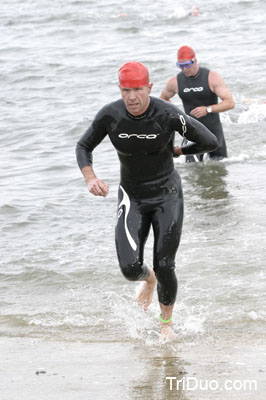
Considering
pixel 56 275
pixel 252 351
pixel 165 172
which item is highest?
pixel 165 172

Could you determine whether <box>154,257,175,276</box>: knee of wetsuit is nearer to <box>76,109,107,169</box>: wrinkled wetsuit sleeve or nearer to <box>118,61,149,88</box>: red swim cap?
<box>76,109,107,169</box>: wrinkled wetsuit sleeve

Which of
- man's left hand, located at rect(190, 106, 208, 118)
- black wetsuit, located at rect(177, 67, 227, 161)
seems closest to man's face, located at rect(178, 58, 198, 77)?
black wetsuit, located at rect(177, 67, 227, 161)

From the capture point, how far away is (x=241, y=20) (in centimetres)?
2598

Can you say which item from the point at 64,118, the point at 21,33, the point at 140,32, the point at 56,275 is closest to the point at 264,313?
the point at 56,275

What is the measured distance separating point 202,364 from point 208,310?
1.39 m

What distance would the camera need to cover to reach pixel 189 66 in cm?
1057

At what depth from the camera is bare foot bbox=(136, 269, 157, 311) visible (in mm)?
6578

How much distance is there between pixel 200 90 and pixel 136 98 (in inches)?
208

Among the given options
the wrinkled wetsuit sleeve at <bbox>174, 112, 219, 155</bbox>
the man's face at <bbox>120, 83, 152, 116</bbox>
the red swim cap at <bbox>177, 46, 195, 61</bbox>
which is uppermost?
the man's face at <bbox>120, 83, 152, 116</bbox>

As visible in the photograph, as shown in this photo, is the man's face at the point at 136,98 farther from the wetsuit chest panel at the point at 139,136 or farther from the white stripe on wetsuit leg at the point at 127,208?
the white stripe on wetsuit leg at the point at 127,208

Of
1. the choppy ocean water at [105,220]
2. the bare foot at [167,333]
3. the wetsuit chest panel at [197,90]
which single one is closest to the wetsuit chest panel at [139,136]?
the bare foot at [167,333]

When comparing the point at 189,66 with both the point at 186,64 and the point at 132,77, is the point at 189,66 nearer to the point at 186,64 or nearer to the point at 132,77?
the point at 186,64

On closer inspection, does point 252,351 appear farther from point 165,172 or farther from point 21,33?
point 21,33

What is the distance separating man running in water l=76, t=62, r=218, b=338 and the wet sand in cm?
51
